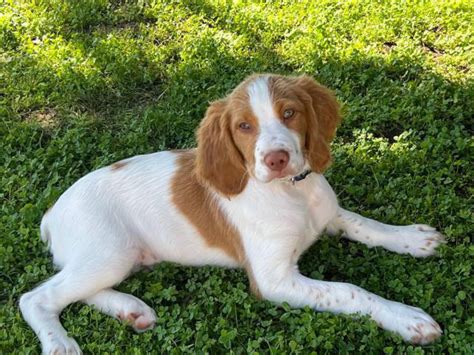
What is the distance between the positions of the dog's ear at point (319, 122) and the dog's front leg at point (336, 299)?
0.65 metres

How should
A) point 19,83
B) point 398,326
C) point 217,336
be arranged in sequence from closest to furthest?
point 398,326 → point 217,336 → point 19,83

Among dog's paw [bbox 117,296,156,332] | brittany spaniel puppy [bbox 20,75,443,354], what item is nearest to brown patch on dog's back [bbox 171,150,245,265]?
brittany spaniel puppy [bbox 20,75,443,354]

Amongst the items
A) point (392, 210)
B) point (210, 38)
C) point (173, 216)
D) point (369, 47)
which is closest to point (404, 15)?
point (369, 47)

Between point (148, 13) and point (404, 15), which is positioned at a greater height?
point (404, 15)

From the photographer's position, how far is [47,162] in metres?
5.83

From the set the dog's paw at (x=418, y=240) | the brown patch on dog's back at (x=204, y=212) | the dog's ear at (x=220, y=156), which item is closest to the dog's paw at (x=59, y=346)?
the brown patch on dog's back at (x=204, y=212)

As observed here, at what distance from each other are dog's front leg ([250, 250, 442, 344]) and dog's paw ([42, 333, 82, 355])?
3.88ft

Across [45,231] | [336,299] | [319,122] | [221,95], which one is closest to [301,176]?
[319,122]

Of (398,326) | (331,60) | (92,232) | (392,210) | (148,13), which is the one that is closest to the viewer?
(398,326)

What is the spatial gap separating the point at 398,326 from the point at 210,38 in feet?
13.2

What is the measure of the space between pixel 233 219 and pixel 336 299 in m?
0.83

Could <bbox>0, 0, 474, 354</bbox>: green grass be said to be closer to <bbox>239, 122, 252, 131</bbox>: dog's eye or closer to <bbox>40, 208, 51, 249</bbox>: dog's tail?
<bbox>40, 208, 51, 249</bbox>: dog's tail

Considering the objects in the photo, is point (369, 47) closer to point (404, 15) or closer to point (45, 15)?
point (404, 15)

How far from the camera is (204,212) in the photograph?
14.5ft
